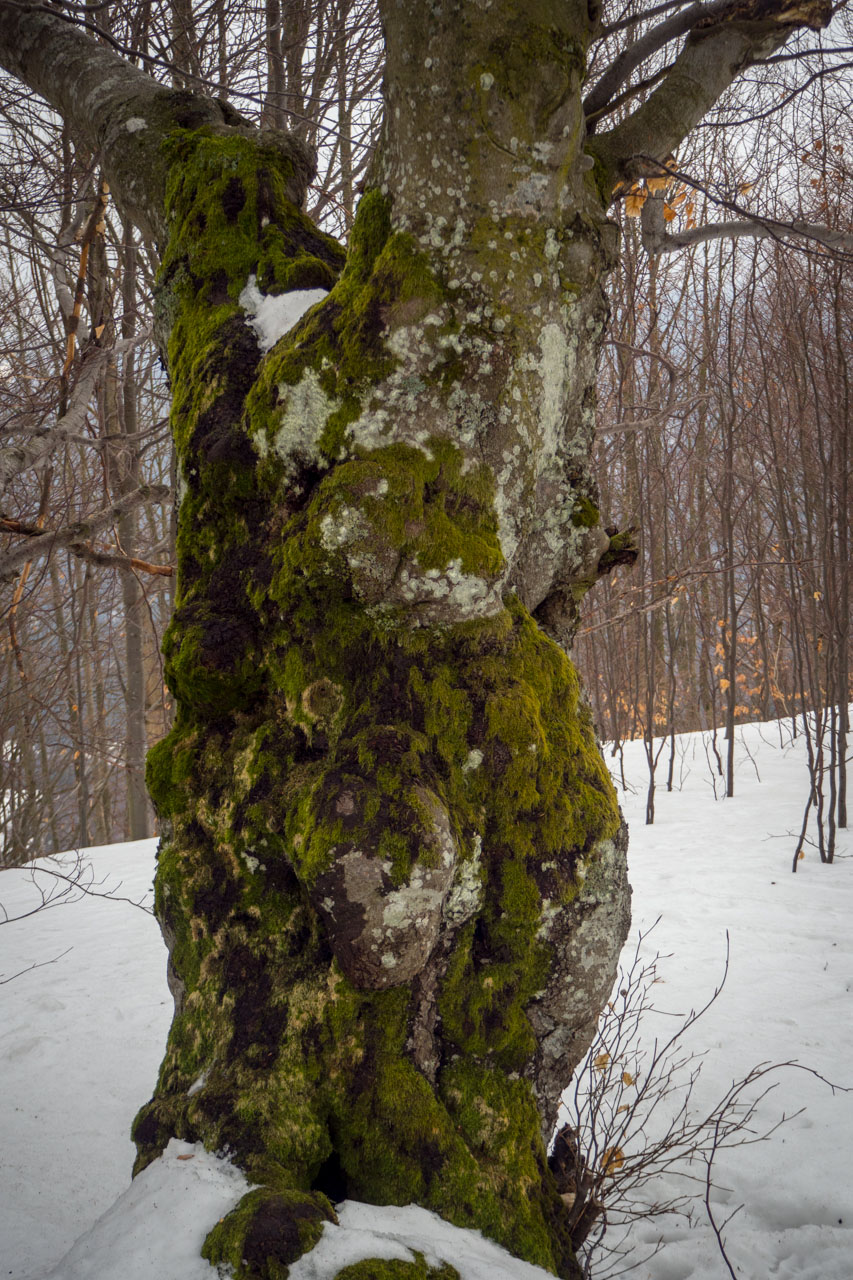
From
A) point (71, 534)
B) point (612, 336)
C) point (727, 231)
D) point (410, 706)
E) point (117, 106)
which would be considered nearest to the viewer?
point (410, 706)

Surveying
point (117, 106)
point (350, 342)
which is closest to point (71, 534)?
point (117, 106)

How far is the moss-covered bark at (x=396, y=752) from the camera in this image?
1.69 meters

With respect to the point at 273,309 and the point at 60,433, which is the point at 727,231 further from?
the point at 60,433

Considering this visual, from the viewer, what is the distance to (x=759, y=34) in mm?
2432

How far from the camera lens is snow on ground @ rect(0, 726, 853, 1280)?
5.13ft

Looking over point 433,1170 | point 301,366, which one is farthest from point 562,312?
point 433,1170

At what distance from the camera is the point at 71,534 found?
3.10 meters

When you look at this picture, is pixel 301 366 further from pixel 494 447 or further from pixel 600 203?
pixel 600 203

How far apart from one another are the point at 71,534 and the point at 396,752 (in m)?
2.06

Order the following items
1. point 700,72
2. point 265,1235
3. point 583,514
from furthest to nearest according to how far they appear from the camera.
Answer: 1. point 700,72
2. point 583,514
3. point 265,1235

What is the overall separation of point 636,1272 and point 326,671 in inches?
75.0

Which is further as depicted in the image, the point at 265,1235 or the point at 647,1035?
the point at 647,1035

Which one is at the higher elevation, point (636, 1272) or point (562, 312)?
point (562, 312)

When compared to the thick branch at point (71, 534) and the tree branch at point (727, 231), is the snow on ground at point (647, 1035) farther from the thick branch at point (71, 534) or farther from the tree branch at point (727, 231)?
the tree branch at point (727, 231)
